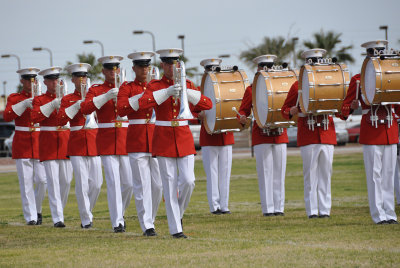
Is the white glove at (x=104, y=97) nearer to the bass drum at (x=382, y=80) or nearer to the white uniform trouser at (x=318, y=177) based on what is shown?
the white uniform trouser at (x=318, y=177)

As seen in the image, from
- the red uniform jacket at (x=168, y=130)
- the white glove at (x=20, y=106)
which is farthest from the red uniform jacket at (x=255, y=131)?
the white glove at (x=20, y=106)

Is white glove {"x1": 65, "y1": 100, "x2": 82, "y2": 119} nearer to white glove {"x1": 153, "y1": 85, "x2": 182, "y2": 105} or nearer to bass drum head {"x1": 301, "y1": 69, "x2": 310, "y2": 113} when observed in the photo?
white glove {"x1": 153, "y1": 85, "x2": 182, "y2": 105}

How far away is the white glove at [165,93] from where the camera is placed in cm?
1082

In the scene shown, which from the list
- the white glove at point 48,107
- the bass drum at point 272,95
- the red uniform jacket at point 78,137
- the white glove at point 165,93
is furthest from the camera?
the white glove at point 48,107

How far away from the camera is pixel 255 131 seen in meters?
14.5

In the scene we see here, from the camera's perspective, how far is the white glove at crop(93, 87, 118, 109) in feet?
40.4

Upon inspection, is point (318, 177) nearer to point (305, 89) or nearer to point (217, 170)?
point (305, 89)

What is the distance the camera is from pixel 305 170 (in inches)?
532

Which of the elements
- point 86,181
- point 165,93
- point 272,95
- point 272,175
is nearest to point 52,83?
point 86,181

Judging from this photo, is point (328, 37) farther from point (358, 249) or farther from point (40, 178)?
point (358, 249)

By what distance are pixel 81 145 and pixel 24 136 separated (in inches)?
79.3

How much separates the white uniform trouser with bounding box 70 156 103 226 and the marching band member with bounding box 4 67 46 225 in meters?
1.52

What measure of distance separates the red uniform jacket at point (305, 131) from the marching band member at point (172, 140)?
2142 millimetres

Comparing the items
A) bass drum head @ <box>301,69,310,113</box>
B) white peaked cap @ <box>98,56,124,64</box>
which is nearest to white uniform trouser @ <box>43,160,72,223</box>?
white peaked cap @ <box>98,56,124,64</box>
